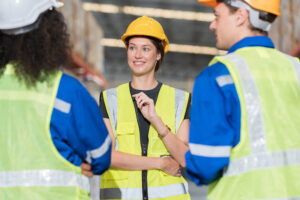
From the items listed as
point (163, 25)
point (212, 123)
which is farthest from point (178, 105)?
point (163, 25)

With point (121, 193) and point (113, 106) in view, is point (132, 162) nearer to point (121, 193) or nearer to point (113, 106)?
point (121, 193)

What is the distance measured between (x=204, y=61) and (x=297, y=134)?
29333 mm

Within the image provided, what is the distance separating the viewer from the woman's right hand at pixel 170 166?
2371 millimetres

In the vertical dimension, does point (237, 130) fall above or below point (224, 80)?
below

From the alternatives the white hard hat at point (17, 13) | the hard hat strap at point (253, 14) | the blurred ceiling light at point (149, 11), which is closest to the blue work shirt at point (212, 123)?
the hard hat strap at point (253, 14)

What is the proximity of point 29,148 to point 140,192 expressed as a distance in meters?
0.92

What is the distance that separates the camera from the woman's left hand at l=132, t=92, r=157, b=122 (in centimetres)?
239

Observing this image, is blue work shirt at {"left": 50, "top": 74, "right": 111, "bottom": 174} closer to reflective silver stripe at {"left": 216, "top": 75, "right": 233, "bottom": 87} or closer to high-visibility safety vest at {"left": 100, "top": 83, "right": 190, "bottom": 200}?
reflective silver stripe at {"left": 216, "top": 75, "right": 233, "bottom": 87}

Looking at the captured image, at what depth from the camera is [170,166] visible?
2385 mm

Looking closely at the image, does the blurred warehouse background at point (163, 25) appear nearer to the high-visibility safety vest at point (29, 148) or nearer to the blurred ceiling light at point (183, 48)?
the blurred ceiling light at point (183, 48)

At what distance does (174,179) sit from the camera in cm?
243

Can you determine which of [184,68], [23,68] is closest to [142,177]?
[23,68]

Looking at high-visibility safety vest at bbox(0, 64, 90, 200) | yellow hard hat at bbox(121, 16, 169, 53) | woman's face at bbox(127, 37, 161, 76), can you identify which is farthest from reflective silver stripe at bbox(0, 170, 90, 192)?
yellow hard hat at bbox(121, 16, 169, 53)

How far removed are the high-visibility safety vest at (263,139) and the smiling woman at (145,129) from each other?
0.59 m
